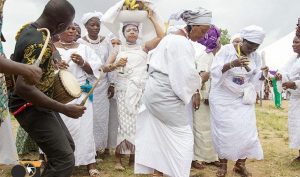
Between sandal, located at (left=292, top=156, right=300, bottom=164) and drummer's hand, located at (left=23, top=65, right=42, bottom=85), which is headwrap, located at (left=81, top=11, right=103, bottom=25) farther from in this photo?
drummer's hand, located at (left=23, top=65, right=42, bottom=85)

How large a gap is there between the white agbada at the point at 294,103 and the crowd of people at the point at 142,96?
0.02 meters

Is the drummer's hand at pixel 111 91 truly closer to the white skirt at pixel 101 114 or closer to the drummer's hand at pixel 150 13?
the white skirt at pixel 101 114

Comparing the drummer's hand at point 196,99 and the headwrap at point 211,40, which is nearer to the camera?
the drummer's hand at point 196,99

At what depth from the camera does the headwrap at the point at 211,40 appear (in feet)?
23.1

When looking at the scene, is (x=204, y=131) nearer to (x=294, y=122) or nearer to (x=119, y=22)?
(x=294, y=122)

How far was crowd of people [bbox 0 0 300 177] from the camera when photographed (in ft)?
12.1

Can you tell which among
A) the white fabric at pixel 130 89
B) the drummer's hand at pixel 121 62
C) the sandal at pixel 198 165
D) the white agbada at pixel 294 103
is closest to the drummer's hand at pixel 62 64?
the drummer's hand at pixel 121 62

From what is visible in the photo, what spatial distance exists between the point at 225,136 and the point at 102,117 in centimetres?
197

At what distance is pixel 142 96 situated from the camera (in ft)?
18.8

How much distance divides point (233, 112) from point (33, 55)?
3.40m

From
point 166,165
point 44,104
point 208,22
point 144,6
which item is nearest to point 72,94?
point 44,104

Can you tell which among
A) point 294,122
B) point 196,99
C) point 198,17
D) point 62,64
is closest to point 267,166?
point 294,122

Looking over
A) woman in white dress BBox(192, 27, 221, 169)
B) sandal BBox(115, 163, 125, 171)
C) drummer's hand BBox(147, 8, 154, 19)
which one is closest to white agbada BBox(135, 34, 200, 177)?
sandal BBox(115, 163, 125, 171)

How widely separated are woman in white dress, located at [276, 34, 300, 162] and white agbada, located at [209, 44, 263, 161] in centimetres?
81
